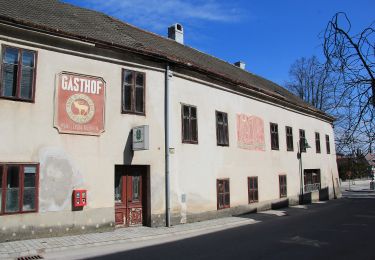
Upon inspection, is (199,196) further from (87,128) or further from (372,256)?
(372,256)

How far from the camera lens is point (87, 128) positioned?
13.0 m

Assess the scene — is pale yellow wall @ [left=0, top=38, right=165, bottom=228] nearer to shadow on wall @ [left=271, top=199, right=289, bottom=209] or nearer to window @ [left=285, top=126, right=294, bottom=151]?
shadow on wall @ [left=271, top=199, right=289, bottom=209]

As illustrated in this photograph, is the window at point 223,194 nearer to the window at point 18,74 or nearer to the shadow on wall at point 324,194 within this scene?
the window at point 18,74

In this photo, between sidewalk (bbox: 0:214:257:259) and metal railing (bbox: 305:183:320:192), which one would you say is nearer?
sidewalk (bbox: 0:214:257:259)

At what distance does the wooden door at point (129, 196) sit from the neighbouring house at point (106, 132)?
1.4 inches

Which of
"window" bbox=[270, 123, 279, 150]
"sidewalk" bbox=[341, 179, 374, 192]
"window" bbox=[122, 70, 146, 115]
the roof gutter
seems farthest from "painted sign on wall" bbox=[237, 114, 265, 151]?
"sidewalk" bbox=[341, 179, 374, 192]

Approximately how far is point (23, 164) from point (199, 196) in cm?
753

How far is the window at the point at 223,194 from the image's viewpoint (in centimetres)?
1783

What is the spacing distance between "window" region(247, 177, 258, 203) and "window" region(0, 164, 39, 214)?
37.2ft

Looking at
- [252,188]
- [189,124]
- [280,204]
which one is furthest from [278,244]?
[280,204]

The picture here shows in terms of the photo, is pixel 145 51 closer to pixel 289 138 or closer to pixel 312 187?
pixel 289 138

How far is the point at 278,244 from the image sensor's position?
35.8ft

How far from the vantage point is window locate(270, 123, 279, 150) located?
75.9 ft

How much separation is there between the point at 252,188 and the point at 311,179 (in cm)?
920
